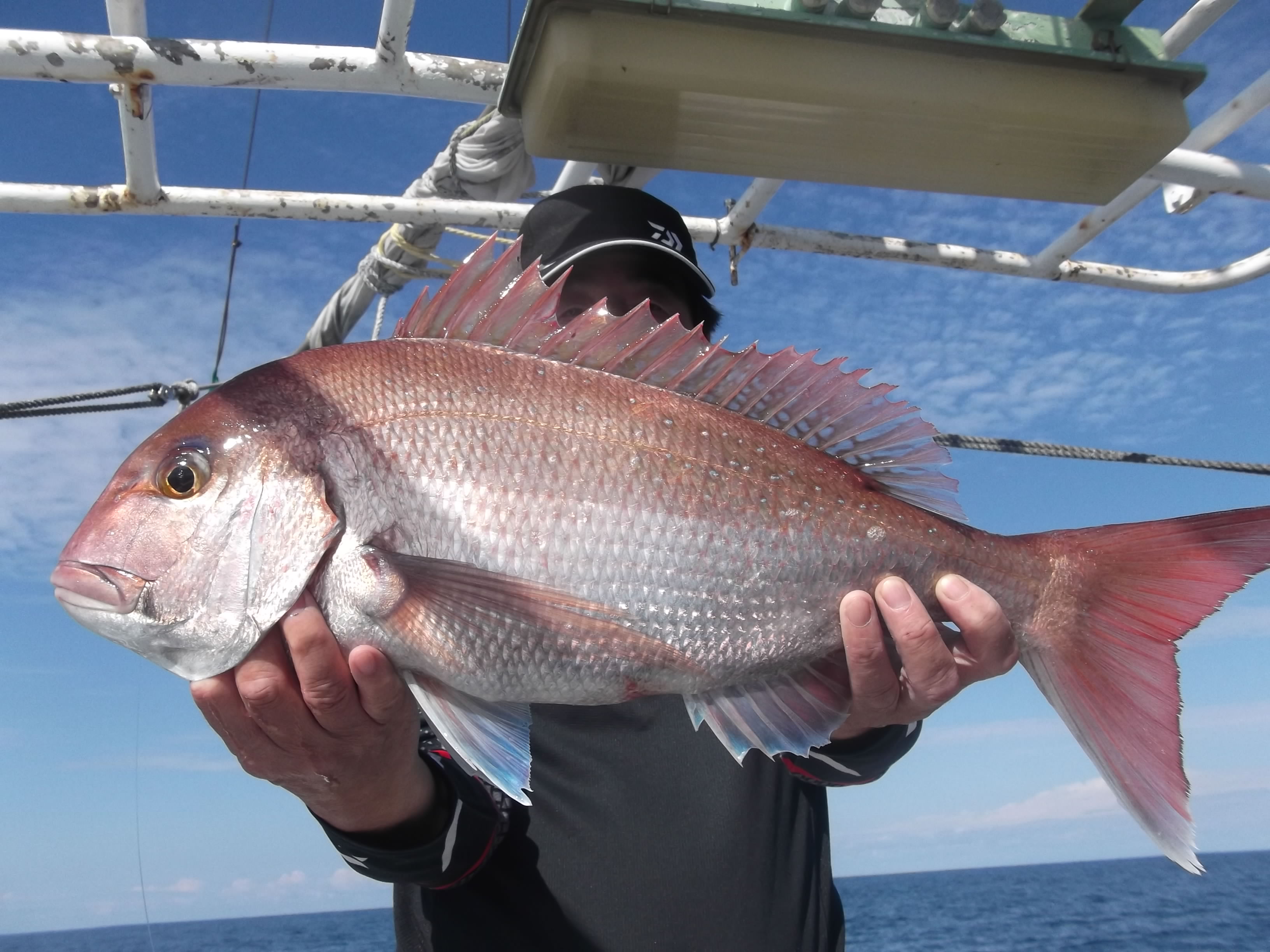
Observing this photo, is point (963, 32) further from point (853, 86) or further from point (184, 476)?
point (184, 476)

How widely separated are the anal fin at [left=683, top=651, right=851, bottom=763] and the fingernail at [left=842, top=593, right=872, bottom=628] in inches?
6.5

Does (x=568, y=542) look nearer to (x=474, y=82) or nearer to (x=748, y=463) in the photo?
(x=748, y=463)

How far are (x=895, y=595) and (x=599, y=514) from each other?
25.8 inches

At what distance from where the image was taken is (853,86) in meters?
2.20

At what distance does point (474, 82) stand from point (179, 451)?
1494mm

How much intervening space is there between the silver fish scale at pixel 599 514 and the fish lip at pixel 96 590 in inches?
14.9

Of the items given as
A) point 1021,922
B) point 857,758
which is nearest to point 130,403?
point 857,758

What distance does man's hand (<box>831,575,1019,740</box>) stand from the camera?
172 centimetres

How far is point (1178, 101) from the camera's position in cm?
228

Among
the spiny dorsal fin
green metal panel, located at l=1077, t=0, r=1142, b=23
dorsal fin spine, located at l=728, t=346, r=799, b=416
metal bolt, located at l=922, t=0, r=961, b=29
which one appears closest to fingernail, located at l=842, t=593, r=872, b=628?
the spiny dorsal fin


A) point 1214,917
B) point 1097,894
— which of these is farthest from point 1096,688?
point 1097,894

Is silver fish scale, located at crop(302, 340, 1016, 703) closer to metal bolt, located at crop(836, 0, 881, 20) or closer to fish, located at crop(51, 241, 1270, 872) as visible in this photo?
fish, located at crop(51, 241, 1270, 872)

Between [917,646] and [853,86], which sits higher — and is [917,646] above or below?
below

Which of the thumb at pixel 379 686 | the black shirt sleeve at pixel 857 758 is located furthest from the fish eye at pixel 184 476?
the black shirt sleeve at pixel 857 758
